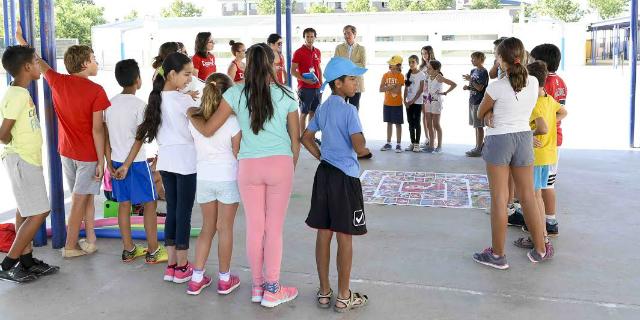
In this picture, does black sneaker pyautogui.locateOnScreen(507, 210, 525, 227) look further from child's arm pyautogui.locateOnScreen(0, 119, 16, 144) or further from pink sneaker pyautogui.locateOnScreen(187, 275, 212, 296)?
child's arm pyautogui.locateOnScreen(0, 119, 16, 144)

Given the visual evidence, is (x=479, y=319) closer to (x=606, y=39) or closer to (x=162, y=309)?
(x=162, y=309)

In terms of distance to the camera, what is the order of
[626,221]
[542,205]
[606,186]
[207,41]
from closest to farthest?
[542,205], [626,221], [606,186], [207,41]

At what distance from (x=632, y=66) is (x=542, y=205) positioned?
5.48m

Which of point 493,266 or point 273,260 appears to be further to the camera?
point 493,266

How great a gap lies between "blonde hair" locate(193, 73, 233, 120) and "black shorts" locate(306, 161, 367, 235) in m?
0.72

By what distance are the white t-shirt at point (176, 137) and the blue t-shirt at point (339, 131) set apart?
892mm

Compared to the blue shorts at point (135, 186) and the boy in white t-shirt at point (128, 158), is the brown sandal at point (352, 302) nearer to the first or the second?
the boy in white t-shirt at point (128, 158)

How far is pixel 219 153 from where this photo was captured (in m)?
3.80

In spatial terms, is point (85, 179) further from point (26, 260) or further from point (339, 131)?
point (339, 131)

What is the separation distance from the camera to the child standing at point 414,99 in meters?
9.02

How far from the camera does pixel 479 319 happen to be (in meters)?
→ 3.57

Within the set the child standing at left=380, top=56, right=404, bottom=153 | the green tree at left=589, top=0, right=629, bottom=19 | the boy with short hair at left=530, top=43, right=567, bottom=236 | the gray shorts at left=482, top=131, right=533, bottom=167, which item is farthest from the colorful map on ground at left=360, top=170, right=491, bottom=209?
the green tree at left=589, top=0, right=629, bottom=19

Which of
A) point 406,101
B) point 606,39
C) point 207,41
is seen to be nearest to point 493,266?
point 207,41

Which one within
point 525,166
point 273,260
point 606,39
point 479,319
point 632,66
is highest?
point 606,39
